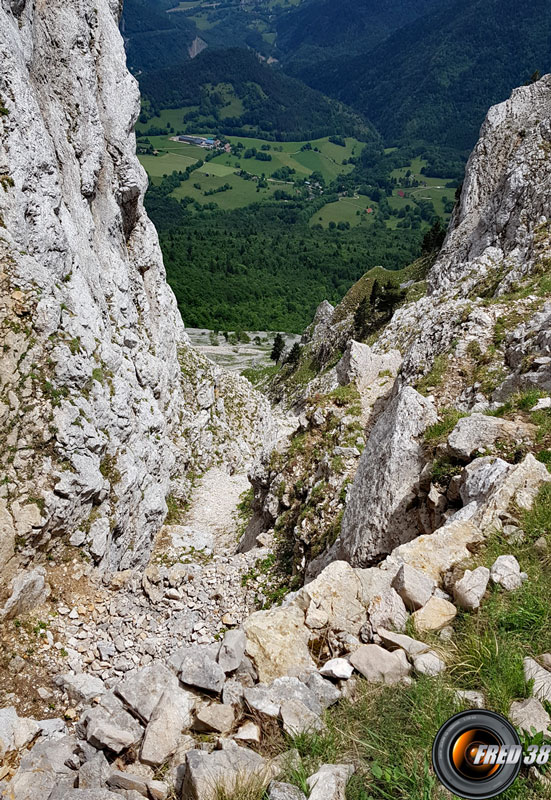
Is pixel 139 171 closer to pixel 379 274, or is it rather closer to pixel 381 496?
pixel 381 496

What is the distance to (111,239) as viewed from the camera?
29719 millimetres

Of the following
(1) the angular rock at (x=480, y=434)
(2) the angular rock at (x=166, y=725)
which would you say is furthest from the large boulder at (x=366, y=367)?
(2) the angular rock at (x=166, y=725)

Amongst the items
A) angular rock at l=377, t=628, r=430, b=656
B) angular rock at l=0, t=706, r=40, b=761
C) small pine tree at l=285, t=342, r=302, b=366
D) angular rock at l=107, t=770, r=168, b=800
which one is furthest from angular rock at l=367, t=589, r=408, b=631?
small pine tree at l=285, t=342, r=302, b=366

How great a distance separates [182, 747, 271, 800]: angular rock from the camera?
4840 millimetres

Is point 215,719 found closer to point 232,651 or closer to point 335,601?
point 232,651

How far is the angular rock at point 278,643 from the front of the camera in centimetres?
682

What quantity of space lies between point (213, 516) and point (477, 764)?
27.4 m

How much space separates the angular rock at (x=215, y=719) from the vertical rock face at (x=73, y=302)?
37.6ft

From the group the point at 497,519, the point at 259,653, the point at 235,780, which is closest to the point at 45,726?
the point at 259,653

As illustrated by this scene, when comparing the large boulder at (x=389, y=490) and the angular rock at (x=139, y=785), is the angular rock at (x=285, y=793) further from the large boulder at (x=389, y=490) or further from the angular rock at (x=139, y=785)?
the large boulder at (x=389, y=490)

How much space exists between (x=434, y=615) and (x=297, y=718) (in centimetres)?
236

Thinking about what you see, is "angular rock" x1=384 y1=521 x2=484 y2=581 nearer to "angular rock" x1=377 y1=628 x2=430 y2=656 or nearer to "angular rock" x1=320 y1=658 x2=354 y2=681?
"angular rock" x1=377 y1=628 x2=430 y2=656

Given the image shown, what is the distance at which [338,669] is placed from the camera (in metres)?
6.15

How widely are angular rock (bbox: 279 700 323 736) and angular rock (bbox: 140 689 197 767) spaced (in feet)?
4.53
